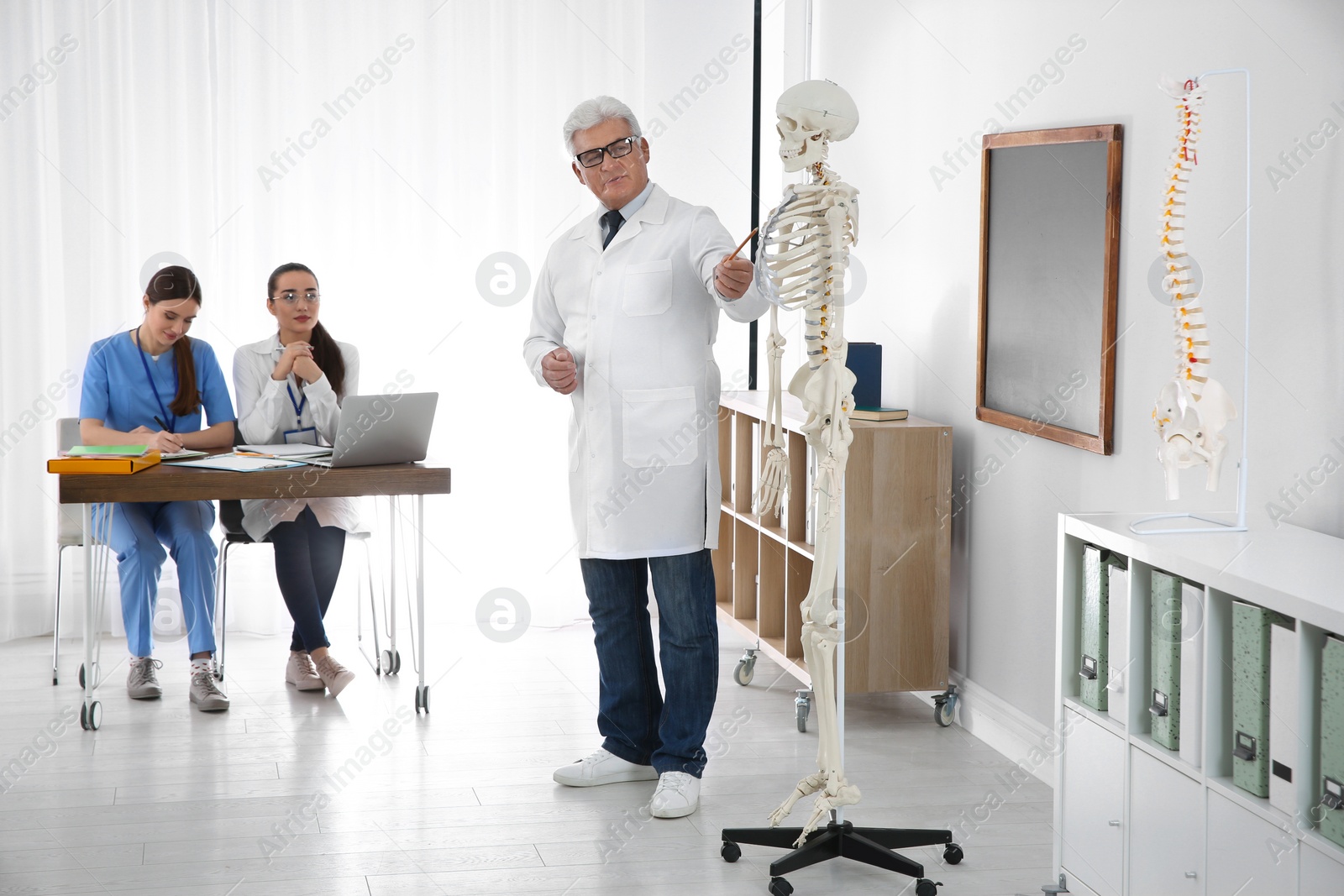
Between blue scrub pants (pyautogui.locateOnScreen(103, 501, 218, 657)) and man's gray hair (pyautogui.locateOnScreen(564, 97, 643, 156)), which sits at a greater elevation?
man's gray hair (pyautogui.locateOnScreen(564, 97, 643, 156))

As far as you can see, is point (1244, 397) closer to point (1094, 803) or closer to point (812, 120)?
point (1094, 803)

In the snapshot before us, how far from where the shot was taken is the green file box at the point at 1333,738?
1.74m

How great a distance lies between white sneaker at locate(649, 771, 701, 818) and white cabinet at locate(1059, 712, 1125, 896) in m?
0.85

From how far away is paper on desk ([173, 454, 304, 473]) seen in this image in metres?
3.38

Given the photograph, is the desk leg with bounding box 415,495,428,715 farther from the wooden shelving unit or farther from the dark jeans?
the wooden shelving unit

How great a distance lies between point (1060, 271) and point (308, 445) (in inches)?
85.5

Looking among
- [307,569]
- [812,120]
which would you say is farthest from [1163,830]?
[307,569]

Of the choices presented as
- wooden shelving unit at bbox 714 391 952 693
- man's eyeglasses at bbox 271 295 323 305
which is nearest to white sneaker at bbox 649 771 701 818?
wooden shelving unit at bbox 714 391 952 693

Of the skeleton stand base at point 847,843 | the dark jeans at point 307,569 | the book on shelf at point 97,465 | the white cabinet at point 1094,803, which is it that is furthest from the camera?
the dark jeans at point 307,569

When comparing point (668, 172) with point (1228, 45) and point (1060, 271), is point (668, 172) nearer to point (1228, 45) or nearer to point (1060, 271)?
point (1060, 271)

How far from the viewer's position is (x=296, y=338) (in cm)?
394

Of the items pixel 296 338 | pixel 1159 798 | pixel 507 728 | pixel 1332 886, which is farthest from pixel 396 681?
pixel 1332 886

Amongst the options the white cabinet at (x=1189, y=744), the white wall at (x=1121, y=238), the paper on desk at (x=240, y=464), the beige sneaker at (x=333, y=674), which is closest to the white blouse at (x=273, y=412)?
the paper on desk at (x=240, y=464)

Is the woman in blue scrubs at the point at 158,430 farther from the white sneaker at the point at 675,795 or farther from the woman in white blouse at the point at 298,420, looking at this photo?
the white sneaker at the point at 675,795
